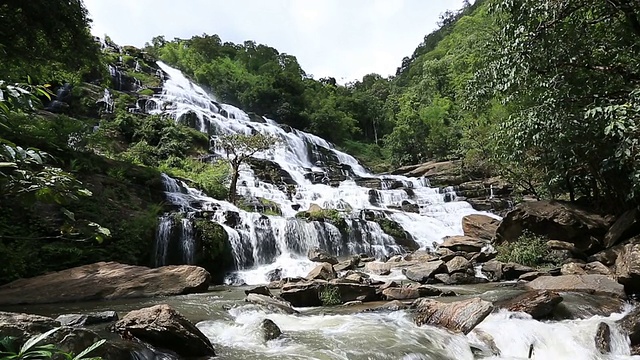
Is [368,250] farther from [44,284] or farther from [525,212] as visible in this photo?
[44,284]

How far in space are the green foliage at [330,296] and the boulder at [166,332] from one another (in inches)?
149

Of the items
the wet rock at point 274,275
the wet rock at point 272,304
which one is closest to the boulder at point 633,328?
the wet rock at point 272,304

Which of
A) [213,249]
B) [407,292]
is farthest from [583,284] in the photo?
[213,249]

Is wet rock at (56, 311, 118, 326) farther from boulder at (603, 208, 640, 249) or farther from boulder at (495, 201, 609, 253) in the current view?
boulder at (495, 201, 609, 253)

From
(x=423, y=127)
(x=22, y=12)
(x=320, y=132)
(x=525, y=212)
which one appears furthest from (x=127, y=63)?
(x=525, y=212)

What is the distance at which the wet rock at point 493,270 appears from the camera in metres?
11.9

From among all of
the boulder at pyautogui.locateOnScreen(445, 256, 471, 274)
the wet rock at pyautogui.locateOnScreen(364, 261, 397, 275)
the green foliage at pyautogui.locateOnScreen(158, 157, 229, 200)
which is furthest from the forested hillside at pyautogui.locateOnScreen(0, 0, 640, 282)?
the wet rock at pyautogui.locateOnScreen(364, 261, 397, 275)

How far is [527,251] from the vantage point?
1303 centimetres

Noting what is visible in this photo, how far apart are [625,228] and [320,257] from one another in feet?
31.2

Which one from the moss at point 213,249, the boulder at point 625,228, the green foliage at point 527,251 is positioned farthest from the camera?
the moss at point 213,249

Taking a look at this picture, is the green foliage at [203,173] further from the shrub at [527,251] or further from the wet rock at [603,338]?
the wet rock at [603,338]

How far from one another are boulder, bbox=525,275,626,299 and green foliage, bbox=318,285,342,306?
4.50 m

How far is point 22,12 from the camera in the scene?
11523mm

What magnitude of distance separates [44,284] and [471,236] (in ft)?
52.7
